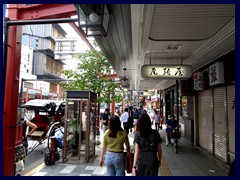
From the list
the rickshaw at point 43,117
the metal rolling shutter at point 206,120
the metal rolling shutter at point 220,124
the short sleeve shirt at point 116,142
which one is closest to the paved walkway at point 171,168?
the metal rolling shutter at point 220,124

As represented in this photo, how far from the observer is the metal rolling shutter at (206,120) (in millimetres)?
7590

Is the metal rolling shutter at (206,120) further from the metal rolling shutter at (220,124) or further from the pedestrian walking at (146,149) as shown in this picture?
the pedestrian walking at (146,149)

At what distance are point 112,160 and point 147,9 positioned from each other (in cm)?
281

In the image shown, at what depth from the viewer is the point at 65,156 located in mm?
6621

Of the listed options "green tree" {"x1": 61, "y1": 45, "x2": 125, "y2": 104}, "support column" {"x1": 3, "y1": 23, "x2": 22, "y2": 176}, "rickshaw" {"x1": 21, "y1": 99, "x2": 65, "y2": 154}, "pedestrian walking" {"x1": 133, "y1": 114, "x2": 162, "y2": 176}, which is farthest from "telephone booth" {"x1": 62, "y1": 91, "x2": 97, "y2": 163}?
"pedestrian walking" {"x1": 133, "y1": 114, "x2": 162, "y2": 176}

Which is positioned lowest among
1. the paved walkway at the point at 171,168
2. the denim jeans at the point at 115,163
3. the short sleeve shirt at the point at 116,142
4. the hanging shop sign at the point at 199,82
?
the paved walkway at the point at 171,168

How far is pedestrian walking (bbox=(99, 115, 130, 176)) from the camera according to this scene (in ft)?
12.3

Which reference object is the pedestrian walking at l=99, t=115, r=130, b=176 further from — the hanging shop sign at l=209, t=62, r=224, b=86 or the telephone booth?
the hanging shop sign at l=209, t=62, r=224, b=86

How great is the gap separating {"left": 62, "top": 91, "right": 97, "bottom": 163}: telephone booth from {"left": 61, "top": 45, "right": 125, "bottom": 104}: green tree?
188cm

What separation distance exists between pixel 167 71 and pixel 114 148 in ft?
9.61

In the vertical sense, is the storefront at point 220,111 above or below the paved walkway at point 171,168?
above

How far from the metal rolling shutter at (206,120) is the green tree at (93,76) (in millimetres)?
4345

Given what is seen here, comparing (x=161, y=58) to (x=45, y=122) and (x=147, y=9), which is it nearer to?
(x=147, y=9)
